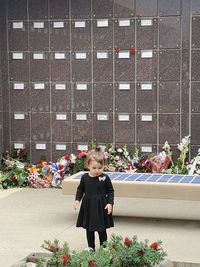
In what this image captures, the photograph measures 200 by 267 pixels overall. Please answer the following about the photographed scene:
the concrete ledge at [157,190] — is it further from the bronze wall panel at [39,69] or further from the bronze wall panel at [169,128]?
the bronze wall panel at [39,69]

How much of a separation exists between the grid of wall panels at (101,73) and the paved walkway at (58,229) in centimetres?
183

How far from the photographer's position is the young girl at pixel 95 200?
17.9ft

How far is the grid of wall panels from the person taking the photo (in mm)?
9141

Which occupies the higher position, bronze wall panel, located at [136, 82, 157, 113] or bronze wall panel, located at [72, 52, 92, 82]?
bronze wall panel, located at [72, 52, 92, 82]

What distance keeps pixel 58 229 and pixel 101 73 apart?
3600 mm

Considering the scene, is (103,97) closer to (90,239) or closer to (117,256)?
(90,239)

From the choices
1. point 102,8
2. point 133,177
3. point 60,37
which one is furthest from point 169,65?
point 133,177

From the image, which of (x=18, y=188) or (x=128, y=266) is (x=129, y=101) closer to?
(x=18, y=188)

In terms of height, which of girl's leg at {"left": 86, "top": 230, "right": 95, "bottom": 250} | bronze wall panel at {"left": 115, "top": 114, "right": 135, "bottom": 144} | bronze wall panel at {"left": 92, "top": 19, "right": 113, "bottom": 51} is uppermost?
bronze wall panel at {"left": 92, "top": 19, "right": 113, "bottom": 51}

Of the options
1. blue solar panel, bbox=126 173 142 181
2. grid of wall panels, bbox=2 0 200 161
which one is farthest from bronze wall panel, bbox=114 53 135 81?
blue solar panel, bbox=126 173 142 181

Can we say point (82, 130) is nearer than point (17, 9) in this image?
Yes

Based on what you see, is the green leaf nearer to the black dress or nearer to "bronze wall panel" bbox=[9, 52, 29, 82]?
"bronze wall panel" bbox=[9, 52, 29, 82]

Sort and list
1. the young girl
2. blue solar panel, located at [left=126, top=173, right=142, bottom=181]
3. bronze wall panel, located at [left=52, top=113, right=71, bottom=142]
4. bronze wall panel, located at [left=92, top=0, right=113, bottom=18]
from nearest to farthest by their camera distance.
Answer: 1. the young girl
2. blue solar panel, located at [left=126, top=173, right=142, bottom=181]
3. bronze wall panel, located at [left=92, top=0, right=113, bottom=18]
4. bronze wall panel, located at [left=52, top=113, right=71, bottom=142]

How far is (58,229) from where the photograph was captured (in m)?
6.45
